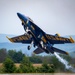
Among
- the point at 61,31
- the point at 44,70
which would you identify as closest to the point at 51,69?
the point at 44,70

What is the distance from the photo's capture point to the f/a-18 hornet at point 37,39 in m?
16.2

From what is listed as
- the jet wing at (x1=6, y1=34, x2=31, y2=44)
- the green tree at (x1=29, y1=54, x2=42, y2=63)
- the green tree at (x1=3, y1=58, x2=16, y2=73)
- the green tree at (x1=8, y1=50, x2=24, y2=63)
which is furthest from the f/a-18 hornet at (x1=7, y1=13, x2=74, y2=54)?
the green tree at (x1=3, y1=58, x2=16, y2=73)

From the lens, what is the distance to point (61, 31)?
1625 cm

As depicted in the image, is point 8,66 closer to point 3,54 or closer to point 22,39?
point 3,54

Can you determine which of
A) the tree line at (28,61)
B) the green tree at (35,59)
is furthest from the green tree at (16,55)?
the green tree at (35,59)

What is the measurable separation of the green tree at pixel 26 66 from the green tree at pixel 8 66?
0.90ft

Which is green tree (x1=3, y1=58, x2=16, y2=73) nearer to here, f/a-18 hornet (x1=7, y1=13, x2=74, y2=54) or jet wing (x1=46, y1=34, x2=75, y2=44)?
f/a-18 hornet (x1=7, y1=13, x2=74, y2=54)

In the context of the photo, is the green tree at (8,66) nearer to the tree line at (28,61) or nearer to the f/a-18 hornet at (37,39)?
the tree line at (28,61)

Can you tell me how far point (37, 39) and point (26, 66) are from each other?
893 mm

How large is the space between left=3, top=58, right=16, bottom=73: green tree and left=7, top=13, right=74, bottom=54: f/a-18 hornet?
25.5 inches

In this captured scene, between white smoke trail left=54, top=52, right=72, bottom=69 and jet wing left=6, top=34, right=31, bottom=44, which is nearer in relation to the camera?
white smoke trail left=54, top=52, right=72, bottom=69

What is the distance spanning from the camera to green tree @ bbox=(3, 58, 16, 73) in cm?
1616

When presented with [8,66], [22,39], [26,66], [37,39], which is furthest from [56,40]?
[8,66]

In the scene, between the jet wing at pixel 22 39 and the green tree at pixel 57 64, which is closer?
the green tree at pixel 57 64
